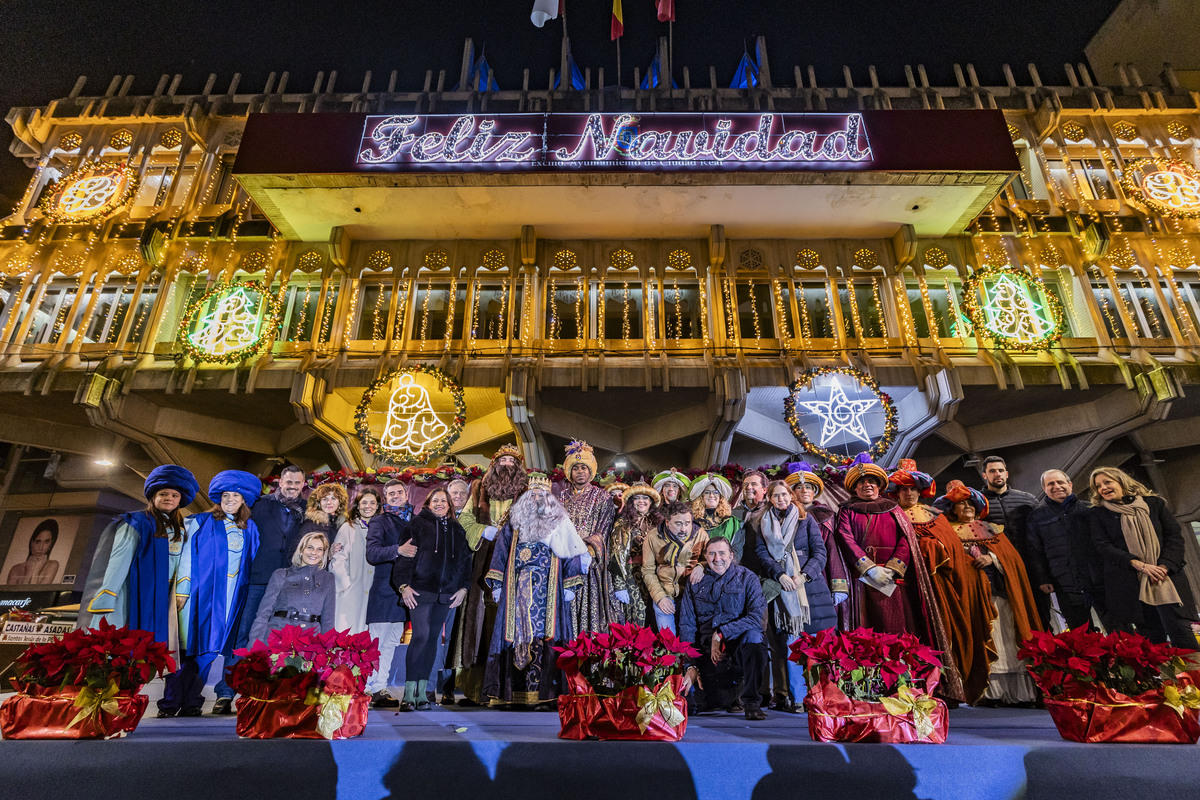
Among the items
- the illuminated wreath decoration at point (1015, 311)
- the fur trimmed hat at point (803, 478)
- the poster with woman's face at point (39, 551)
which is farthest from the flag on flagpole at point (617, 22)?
the poster with woman's face at point (39, 551)

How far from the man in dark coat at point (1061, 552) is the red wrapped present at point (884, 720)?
310cm

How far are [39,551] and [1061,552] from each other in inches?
855

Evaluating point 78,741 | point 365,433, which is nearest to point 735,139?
point 365,433

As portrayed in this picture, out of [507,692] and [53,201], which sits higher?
[53,201]

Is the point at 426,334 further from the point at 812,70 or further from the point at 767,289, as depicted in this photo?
the point at 812,70

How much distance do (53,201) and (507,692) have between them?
16211mm

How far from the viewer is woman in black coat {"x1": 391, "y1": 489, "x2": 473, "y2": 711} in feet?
16.3

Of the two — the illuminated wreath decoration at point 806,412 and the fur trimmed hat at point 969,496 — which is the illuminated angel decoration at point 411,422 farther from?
the fur trimmed hat at point 969,496

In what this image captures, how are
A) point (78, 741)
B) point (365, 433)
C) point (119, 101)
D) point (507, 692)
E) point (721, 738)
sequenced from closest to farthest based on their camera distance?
1. point (78, 741)
2. point (721, 738)
3. point (507, 692)
4. point (365, 433)
5. point (119, 101)

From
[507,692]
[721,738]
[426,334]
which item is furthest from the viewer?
[426,334]

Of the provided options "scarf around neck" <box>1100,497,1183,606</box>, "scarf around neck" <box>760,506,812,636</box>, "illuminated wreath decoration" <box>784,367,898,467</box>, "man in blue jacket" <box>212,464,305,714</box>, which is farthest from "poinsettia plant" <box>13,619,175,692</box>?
"illuminated wreath decoration" <box>784,367,898,467</box>

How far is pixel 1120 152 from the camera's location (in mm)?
14844

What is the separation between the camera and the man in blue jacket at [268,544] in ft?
16.1

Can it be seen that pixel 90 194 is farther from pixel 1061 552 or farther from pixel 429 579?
pixel 1061 552
